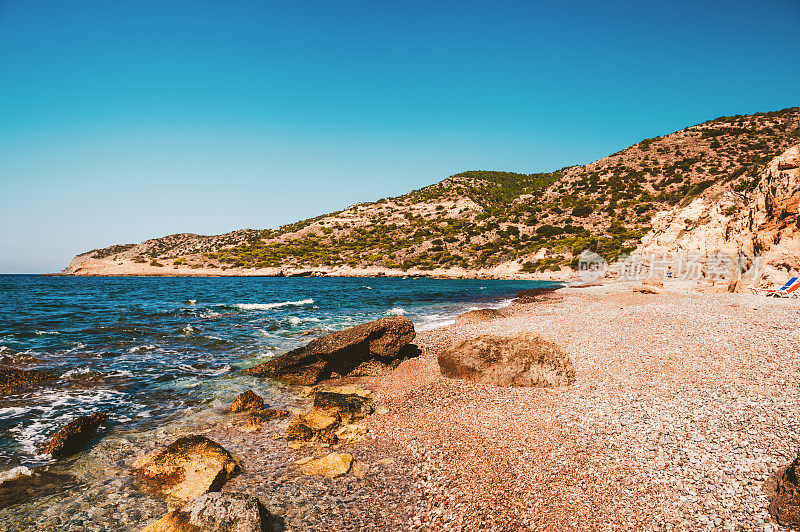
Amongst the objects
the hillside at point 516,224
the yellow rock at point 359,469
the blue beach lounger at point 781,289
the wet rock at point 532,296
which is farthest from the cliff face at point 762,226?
the yellow rock at point 359,469

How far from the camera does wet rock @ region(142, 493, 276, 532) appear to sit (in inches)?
199

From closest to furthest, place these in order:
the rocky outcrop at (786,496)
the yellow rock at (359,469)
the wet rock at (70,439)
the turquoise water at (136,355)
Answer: the rocky outcrop at (786,496) < the yellow rock at (359,469) < the wet rock at (70,439) < the turquoise water at (136,355)

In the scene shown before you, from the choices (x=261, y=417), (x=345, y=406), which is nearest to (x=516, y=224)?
(x=345, y=406)

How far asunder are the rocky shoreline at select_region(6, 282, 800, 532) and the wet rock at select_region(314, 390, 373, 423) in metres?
0.07

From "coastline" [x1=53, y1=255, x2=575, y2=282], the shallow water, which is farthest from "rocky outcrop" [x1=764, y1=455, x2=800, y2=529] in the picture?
"coastline" [x1=53, y1=255, x2=575, y2=282]

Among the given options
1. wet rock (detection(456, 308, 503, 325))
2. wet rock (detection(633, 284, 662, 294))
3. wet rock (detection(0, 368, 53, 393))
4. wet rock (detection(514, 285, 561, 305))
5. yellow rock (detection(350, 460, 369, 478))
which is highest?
wet rock (detection(0, 368, 53, 393))

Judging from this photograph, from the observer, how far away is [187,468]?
669 centimetres

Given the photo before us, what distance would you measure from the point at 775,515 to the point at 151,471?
9.72 meters

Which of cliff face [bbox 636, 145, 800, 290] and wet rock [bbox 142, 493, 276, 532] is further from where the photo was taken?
cliff face [bbox 636, 145, 800, 290]

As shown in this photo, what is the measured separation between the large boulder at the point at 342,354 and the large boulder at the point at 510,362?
96.7 inches

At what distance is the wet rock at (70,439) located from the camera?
7523 millimetres

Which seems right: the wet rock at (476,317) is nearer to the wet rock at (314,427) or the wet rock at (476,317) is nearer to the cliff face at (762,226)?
the wet rock at (314,427)

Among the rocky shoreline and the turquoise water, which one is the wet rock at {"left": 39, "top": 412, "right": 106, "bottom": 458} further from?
the rocky shoreline

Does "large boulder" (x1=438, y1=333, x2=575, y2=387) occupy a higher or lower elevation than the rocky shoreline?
higher
